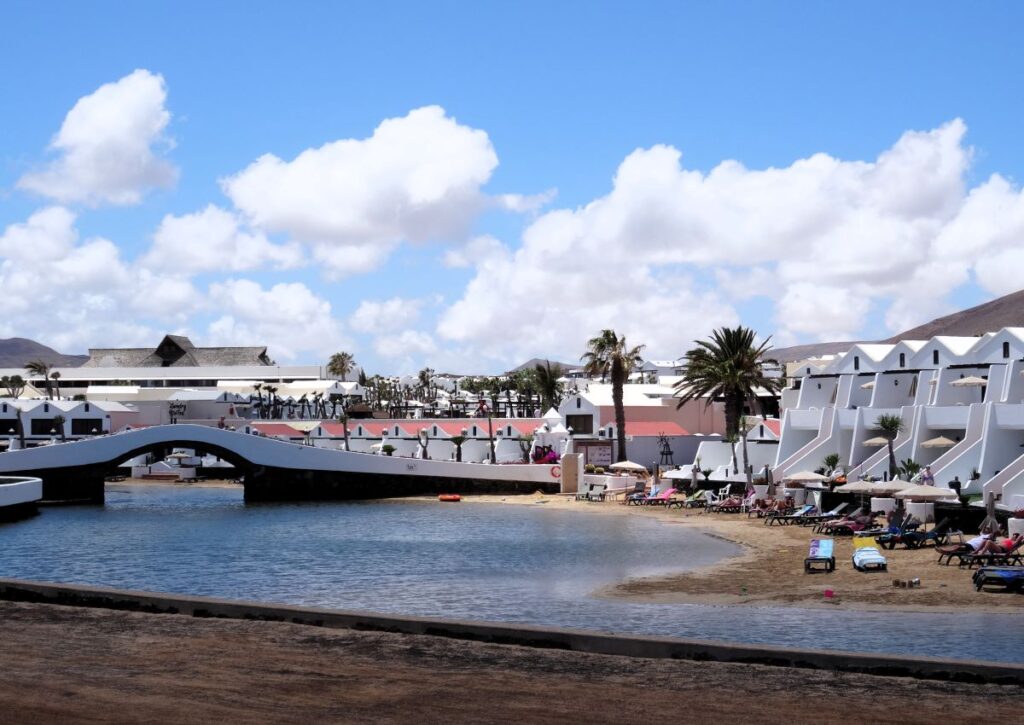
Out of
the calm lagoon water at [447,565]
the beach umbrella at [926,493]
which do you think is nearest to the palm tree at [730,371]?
the calm lagoon water at [447,565]

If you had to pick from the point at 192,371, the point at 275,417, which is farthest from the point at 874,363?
the point at 192,371

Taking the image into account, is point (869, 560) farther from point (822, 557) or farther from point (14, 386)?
point (14, 386)

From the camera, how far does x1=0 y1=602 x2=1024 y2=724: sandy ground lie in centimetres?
1313

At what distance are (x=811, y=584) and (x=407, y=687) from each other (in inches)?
686

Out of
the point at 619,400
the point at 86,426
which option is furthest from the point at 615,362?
the point at 86,426

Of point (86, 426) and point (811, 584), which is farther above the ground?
point (86, 426)

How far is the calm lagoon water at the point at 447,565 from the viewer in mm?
22641

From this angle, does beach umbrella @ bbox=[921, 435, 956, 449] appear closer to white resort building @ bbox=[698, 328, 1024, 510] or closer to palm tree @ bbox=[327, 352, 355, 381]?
white resort building @ bbox=[698, 328, 1024, 510]

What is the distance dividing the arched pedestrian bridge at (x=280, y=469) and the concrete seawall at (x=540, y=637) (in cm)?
6024

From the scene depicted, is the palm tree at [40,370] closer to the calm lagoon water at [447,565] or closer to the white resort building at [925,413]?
the calm lagoon water at [447,565]

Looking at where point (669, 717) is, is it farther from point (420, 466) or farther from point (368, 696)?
point (420, 466)

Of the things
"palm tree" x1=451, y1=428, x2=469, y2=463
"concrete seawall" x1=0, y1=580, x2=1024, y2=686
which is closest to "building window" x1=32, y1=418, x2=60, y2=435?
"palm tree" x1=451, y1=428, x2=469, y2=463

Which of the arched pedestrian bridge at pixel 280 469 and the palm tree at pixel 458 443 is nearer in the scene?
the arched pedestrian bridge at pixel 280 469

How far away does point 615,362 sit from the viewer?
79.9 m
